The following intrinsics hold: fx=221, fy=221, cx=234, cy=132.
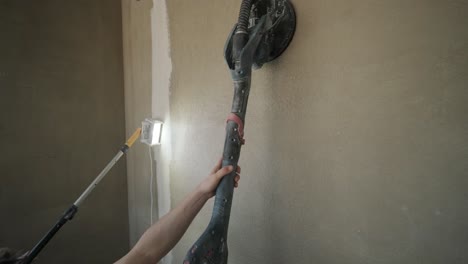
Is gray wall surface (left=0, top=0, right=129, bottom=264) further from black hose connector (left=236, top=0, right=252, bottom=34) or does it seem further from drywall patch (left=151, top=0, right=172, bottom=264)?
black hose connector (left=236, top=0, right=252, bottom=34)

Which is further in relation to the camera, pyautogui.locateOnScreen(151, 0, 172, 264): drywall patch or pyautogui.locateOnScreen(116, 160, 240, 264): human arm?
pyautogui.locateOnScreen(151, 0, 172, 264): drywall patch

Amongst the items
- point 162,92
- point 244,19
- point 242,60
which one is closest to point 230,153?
point 242,60

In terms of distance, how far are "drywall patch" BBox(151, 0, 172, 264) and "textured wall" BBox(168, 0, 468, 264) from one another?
378 millimetres

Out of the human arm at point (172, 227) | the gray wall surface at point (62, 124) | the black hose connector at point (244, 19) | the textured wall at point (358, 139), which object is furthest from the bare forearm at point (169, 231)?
the gray wall surface at point (62, 124)

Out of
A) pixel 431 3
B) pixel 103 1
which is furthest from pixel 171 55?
pixel 431 3

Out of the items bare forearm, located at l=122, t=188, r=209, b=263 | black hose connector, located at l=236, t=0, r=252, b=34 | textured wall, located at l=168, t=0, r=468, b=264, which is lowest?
bare forearm, located at l=122, t=188, r=209, b=263

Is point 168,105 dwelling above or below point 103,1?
below

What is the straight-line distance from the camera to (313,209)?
63 cm

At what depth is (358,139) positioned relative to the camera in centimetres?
56

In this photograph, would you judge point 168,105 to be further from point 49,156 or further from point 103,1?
point 103,1

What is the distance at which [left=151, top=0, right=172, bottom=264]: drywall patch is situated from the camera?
43.8 inches

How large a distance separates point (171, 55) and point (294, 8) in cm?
65

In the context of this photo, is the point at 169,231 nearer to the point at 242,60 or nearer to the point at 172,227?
the point at 172,227

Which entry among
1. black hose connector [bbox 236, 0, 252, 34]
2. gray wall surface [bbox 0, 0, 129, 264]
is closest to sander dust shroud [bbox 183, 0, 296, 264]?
black hose connector [bbox 236, 0, 252, 34]
